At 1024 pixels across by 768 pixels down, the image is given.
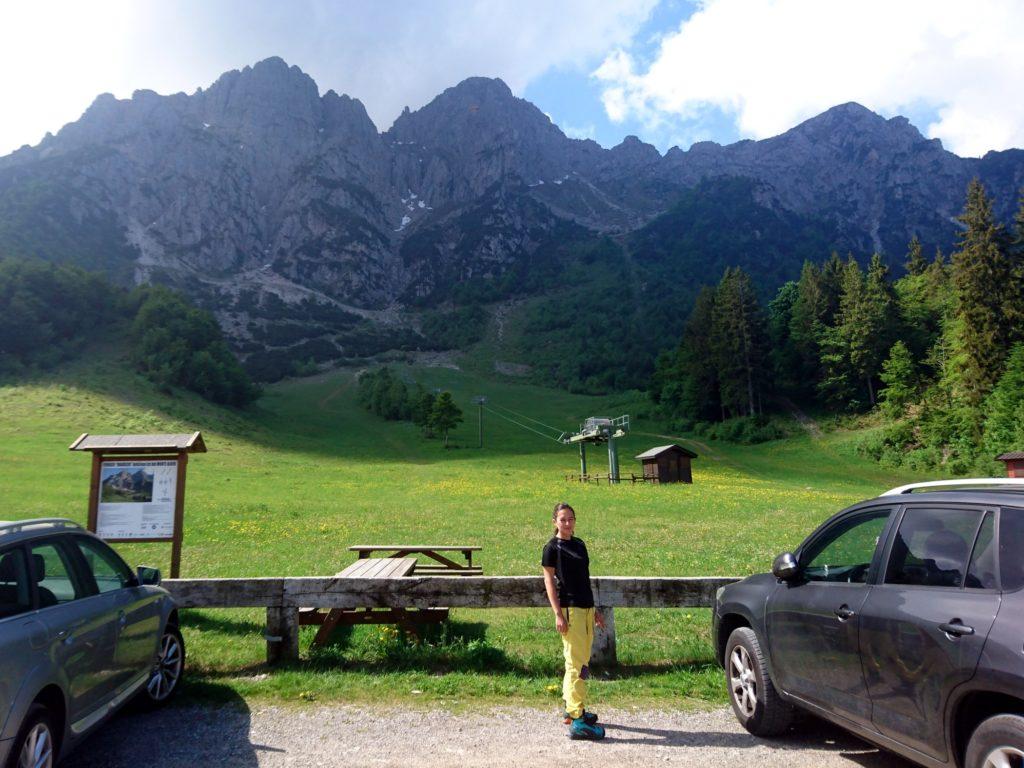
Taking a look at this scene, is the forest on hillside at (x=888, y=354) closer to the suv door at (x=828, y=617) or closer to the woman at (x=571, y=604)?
the suv door at (x=828, y=617)

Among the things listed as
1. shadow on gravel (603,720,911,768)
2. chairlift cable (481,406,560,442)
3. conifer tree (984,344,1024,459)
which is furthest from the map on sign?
chairlift cable (481,406,560,442)

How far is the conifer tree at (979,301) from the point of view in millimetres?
51906

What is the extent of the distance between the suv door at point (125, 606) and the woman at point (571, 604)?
4.00m

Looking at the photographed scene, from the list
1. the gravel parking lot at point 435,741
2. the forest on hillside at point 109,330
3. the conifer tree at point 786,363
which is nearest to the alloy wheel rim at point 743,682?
the gravel parking lot at point 435,741

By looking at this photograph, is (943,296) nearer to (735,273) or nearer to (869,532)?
(735,273)

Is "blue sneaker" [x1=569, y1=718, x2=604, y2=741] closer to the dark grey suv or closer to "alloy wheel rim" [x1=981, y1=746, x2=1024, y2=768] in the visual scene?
the dark grey suv

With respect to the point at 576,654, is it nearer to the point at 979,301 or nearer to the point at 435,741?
the point at 435,741

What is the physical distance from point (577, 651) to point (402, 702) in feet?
6.94

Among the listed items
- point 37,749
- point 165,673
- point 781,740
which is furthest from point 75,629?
point 781,740

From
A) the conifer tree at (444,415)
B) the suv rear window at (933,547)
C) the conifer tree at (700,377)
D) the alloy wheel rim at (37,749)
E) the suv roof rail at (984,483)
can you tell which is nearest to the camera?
the alloy wheel rim at (37,749)

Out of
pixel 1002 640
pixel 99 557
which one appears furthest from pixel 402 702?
pixel 1002 640

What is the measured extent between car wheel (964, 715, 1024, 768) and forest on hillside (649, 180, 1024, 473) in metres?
53.5

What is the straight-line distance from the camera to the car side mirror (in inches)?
221

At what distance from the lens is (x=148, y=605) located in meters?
6.34
